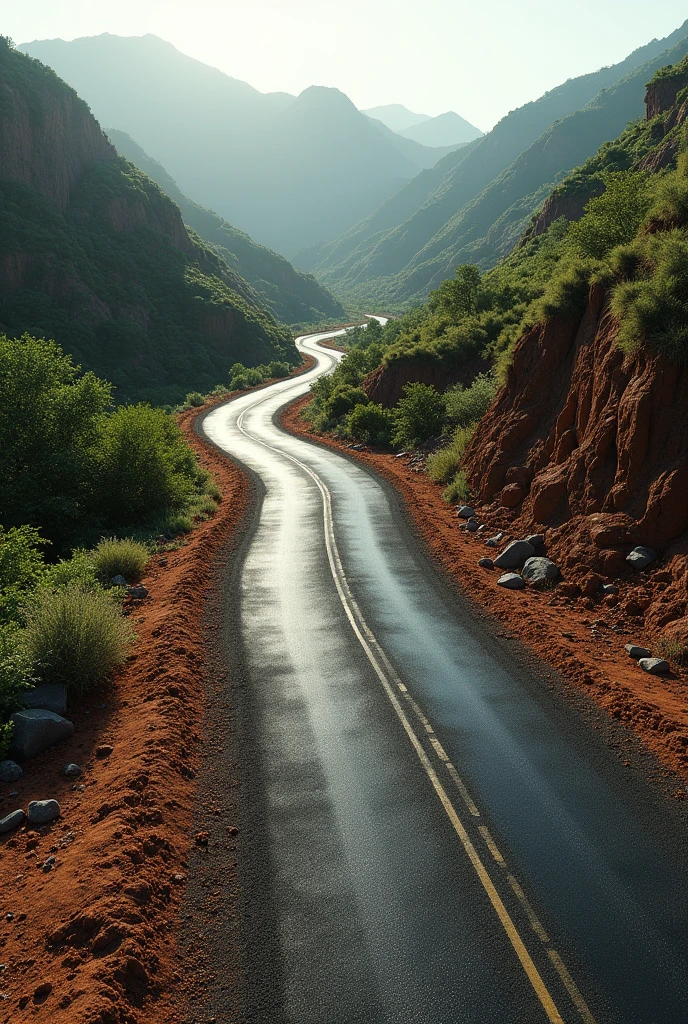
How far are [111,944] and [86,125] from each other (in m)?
97.2

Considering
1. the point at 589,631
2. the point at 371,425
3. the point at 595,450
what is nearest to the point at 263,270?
the point at 371,425

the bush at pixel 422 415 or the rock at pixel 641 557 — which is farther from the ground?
the bush at pixel 422 415

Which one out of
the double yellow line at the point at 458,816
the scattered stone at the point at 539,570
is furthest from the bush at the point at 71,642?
the scattered stone at the point at 539,570

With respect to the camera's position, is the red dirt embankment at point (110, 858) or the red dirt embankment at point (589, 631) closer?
the red dirt embankment at point (110, 858)

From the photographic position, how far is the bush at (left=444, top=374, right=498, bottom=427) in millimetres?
31250

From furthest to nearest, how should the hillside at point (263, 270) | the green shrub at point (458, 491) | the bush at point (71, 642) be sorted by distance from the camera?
the hillside at point (263, 270)
the green shrub at point (458, 491)
the bush at point (71, 642)

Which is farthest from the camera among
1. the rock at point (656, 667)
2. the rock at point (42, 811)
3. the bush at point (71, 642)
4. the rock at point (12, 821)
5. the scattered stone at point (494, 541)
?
the scattered stone at point (494, 541)

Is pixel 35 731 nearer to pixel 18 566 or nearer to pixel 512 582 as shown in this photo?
pixel 18 566

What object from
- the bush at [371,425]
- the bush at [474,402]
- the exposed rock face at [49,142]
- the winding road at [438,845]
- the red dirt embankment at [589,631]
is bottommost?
the winding road at [438,845]

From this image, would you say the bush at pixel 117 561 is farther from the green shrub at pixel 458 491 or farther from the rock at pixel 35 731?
the green shrub at pixel 458 491

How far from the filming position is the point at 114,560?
18.8 meters

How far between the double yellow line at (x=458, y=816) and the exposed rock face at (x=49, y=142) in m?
73.2

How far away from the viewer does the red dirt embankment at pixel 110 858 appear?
21.6 ft

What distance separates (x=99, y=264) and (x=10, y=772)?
244 ft
